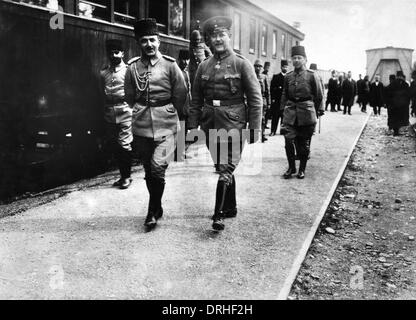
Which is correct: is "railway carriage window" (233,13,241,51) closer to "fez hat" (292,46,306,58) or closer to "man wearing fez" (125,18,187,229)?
"fez hat" (292,46,306,58)

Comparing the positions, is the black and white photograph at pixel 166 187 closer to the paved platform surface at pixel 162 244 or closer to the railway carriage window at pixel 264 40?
the paved platform surface at pixel 162 244

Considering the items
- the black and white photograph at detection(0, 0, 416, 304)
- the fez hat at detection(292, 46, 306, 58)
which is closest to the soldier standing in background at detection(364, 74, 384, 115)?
the black and white photograph at detection(0, 0, 416, 304)

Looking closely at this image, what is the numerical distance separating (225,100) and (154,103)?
2.36 ft

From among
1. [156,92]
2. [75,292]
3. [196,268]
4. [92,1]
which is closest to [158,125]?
[156,92]

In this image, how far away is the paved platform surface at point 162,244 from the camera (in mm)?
3264

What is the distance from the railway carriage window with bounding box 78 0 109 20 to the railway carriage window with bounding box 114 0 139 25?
0.33m

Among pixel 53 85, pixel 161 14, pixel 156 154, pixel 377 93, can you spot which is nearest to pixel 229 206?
pixel 156 154

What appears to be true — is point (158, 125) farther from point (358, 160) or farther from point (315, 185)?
point (358, 160)

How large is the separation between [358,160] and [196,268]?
732cm

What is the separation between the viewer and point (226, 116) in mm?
4461

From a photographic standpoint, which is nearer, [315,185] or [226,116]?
[226,116]

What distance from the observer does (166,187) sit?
20.8 feet

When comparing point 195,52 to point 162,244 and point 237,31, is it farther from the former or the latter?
point 237,31
